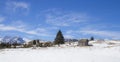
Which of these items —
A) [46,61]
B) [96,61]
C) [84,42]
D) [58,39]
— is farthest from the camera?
[58,39]

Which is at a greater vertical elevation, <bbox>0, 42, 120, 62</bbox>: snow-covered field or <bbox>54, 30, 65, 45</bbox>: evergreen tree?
<bbox>54, 30, 65, 45</bbox>: evergreen tree

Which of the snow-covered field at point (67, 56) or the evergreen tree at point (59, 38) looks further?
the evergreen tree at point (59, 38)

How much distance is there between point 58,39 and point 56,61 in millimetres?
70991

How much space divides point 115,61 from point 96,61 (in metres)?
1.94

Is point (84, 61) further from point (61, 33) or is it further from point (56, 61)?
point (61, 33)

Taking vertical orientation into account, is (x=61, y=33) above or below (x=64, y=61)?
above

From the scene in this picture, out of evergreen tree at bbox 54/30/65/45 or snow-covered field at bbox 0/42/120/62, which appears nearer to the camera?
snow-covered field at bbox 0/42/120/62

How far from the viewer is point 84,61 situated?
18.6m

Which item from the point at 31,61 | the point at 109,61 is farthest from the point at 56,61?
the point at 109,61

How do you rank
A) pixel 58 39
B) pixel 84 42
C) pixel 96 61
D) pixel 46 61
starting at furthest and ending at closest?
pixel 58 39
pixel 84 42
pixel 46 61
pixel 96 61

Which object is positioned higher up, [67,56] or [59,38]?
[59,38]

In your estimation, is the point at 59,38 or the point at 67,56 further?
the point at 59,38

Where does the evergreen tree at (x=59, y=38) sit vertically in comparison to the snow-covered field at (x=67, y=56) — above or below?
above

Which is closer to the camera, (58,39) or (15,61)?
(15,61)
